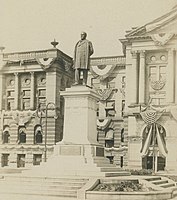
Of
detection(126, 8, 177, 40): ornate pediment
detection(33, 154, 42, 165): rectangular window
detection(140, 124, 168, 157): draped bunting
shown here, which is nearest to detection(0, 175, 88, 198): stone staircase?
detection(126, 8, 177, 40): ornate pediment

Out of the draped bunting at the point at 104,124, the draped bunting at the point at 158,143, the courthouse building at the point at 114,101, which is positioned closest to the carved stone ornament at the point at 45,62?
the courthouse building at the point at 114,101

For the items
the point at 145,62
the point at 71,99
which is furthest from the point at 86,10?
the point at 145,62

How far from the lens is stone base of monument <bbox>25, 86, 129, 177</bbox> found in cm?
1494

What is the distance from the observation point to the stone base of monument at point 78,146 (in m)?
14.9

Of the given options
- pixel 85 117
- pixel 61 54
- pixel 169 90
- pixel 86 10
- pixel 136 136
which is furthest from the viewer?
pixel 61 54

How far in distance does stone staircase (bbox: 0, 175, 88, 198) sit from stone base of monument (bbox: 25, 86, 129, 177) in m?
0.78

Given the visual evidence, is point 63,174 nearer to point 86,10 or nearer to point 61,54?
point 86,10

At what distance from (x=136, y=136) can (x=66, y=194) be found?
19.0m

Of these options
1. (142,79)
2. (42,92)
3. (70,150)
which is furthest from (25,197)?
(42,92)

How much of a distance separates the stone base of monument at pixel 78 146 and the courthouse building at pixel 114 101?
1362 cm

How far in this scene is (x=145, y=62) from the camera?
104ft

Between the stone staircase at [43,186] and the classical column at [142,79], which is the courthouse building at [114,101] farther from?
the stone staircase at [43,186]

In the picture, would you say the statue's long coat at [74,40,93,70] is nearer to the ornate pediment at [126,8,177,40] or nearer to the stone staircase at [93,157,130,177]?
the stone staircase at [93,157,130,177]

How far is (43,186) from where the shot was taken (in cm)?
1340
